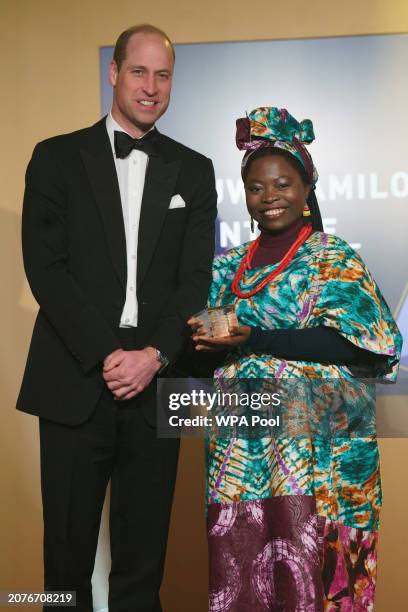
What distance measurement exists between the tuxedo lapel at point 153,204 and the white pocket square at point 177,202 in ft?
0.07

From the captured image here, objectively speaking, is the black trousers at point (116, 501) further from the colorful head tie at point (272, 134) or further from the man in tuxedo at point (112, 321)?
the colorful head tie at point (272, 134)

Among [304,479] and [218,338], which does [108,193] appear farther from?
[304,479]

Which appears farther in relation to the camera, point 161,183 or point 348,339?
point 161,183

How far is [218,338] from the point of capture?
2.35 m

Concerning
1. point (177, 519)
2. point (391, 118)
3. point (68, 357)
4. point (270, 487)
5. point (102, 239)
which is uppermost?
point (391, 118)

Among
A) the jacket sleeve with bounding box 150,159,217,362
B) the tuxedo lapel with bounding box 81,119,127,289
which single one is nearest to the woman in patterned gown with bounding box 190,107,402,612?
the jacket sleeve with bounding box 150,159,217,362

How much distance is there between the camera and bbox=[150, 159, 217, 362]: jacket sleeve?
258 centimetres

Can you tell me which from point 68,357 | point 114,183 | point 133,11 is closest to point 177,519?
point 68,357

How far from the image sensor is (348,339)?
240cm

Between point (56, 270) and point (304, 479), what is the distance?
918 mm

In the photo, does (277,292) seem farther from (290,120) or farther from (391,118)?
(391,118)

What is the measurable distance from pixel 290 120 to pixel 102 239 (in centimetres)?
64

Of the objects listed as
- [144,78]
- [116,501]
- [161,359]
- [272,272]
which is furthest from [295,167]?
[116,501]

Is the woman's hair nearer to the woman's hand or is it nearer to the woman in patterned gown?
the woman in patterned gown
